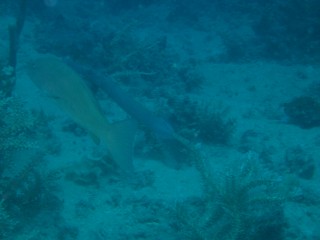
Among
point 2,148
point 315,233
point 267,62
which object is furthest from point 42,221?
point 267,62

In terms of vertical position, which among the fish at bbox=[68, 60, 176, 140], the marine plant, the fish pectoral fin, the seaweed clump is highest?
the seaweed clump

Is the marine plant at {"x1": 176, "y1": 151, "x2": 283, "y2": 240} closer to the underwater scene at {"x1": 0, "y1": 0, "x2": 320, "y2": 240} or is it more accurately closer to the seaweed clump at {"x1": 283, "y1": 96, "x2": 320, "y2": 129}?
the underwater scene at {"x1": 0, "y1": 0, "x2": 320, "y2": 240}

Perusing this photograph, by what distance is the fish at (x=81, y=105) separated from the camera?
2.72 m

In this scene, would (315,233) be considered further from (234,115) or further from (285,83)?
(285,83)

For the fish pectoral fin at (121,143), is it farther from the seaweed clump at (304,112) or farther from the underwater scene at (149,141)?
the seaweed clump at (304,112)

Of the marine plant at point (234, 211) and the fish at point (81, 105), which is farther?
the marine plant at point (234, 211)

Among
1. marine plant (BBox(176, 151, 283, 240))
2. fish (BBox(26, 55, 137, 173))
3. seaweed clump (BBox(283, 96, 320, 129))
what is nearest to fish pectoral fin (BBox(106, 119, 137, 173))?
fish (BBox(26, 55, 137, 173))

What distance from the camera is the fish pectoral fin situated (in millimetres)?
2963

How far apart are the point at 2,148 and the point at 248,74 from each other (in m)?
8.31

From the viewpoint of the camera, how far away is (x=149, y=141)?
5.77 m

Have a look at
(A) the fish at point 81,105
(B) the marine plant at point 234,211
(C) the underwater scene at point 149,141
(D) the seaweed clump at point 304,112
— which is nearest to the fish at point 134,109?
(C) the underwater scene at point 149,141

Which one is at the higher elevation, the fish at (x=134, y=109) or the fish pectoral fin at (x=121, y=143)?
the fish at (x=134, y=109)

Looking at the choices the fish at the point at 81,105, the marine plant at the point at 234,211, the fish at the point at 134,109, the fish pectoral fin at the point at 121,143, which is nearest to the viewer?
the fish at the point at 81,105

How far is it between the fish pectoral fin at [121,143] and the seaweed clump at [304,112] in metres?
5.31
